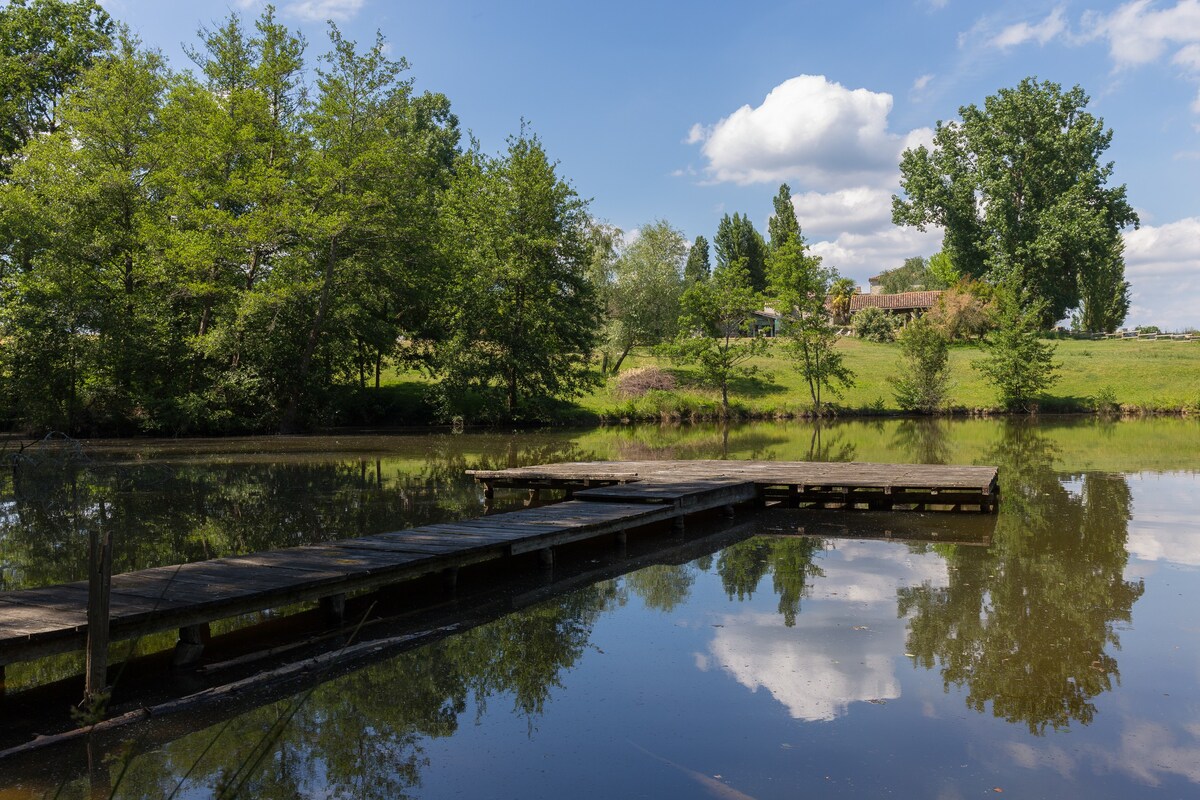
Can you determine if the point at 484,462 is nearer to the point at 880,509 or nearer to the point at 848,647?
the point at 880,509

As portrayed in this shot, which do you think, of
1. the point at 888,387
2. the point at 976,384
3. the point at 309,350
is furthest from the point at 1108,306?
the point at 309,350

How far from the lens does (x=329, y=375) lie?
1420 inches

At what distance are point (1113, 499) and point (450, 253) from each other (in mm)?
28178

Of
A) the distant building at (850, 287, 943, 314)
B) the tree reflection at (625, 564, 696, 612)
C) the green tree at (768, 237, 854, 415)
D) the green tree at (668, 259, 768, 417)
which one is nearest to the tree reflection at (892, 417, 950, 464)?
the green tree at (768, 237, 854, 415)

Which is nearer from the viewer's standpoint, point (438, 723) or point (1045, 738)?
point (1045, 738)

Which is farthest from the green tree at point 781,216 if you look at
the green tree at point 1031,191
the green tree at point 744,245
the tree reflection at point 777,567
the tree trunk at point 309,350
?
the tree reflection at point 777,567

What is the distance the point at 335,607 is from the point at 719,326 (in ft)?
120

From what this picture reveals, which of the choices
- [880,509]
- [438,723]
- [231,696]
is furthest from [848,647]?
[880,509]

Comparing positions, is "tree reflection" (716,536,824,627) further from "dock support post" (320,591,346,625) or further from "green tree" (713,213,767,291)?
"green tree" (713,213,767,291)

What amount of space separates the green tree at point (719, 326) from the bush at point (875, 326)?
61.5 ft

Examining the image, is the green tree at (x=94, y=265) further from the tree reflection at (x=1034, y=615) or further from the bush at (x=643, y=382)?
the tree reflection at (x=1034, y=615)

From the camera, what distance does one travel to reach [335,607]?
8.17m

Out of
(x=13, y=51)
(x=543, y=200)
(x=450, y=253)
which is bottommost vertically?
(x=450, y=253)

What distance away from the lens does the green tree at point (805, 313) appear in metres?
42.5
